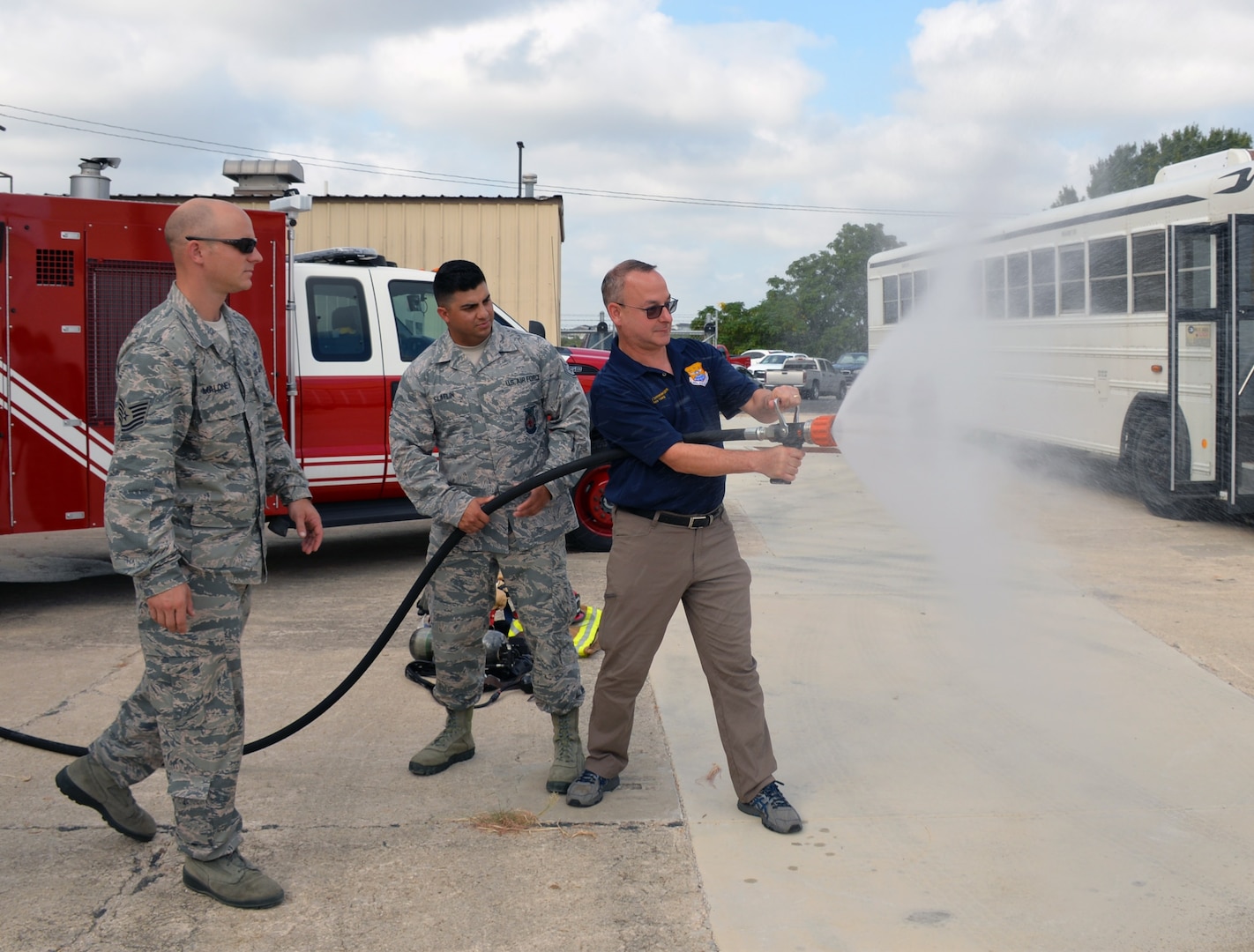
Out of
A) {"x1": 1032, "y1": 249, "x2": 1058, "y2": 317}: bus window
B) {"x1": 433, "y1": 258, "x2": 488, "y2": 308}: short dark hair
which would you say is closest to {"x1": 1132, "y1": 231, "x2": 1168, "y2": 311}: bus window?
{"x1": 1032, "y1": 249, "x2": 1058, "y2": 317}: bus window

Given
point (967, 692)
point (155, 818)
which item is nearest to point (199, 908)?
point (155, 818)

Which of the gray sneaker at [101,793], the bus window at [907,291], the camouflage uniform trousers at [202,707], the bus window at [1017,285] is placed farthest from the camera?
the bus window at [907,291]

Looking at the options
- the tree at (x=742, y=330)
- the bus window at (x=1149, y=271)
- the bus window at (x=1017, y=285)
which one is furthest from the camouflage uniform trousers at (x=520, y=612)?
the tree at (x=742, y=330)

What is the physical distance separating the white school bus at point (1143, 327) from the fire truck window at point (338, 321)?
4.18m

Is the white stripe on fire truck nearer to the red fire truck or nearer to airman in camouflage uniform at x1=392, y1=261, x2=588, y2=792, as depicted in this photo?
the red fire truck

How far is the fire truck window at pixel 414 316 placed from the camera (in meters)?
8.42

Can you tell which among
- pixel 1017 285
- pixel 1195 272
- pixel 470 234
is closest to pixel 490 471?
pixel 1195 272

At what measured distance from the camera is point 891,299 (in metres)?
16.3

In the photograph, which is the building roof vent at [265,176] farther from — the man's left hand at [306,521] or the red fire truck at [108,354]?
the man's left hand at [306,521]

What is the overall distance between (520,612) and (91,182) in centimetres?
540

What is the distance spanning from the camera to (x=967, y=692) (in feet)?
18.0

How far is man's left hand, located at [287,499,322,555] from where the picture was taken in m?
3.77

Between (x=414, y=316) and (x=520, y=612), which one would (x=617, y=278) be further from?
(x=414, y=316)

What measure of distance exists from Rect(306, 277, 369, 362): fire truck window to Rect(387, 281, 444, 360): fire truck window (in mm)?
251
